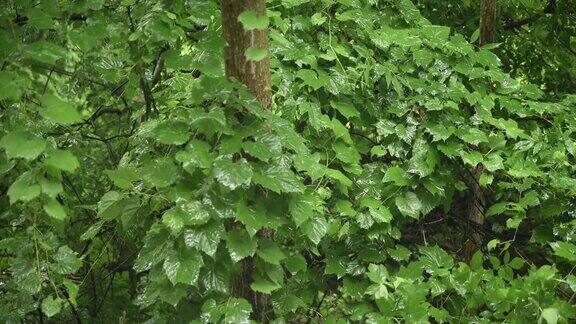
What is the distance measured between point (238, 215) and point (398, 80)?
1.31m

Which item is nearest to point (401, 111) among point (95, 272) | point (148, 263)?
point (148, 263)

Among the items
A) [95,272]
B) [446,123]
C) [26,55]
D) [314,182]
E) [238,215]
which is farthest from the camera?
[95,272]

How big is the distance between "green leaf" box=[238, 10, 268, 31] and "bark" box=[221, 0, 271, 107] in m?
0.09

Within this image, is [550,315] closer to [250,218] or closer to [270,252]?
[270,252]

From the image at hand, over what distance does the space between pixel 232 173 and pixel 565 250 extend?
5.26 feet

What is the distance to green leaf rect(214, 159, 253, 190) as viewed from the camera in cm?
220

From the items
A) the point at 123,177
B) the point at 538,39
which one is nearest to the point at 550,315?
the point at 123,177

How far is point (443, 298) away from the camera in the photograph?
3.00 meters

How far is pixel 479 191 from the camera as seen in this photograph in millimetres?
3467

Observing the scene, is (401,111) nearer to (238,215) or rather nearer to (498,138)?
(498,138)

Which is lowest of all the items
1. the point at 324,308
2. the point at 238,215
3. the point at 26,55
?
the point at 324,308

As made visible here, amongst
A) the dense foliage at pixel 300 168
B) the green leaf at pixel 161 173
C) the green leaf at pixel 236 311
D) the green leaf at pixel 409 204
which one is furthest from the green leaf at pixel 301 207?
the green leaf at pixel 409 204

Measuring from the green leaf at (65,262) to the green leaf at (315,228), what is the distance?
3.01ft

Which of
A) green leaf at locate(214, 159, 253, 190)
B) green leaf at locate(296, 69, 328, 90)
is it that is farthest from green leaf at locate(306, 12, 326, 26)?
green leaf at locate(214, 159, 253, 190)
